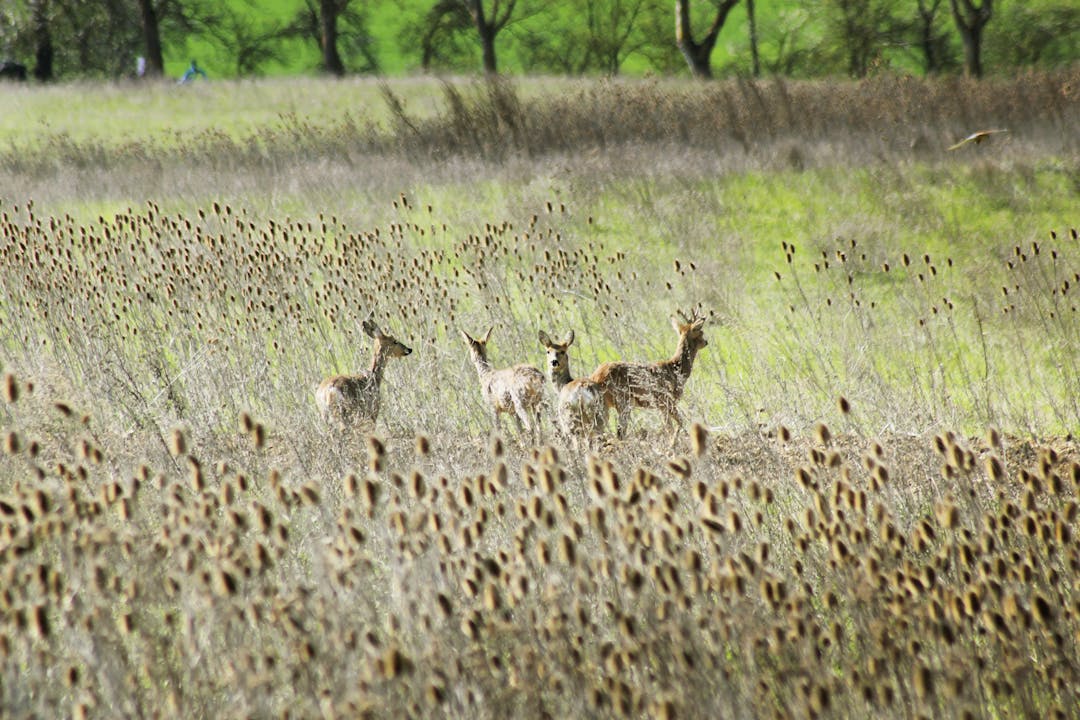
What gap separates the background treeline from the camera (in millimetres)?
28516

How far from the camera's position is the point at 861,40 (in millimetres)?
28891

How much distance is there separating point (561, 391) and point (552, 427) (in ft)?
0.83

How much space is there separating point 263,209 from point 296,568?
28.3 ft

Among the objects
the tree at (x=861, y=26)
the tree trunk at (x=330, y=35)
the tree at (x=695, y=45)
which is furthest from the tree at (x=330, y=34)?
the tree at (x=861, y=26)

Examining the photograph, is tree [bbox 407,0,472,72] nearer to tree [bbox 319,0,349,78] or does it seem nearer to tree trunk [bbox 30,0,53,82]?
tree [bbox 319,0,349,78]

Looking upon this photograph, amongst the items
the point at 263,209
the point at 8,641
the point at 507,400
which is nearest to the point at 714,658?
the point at 8,641

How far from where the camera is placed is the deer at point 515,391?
609 centimetres

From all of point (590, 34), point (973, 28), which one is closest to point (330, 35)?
point (590, 34)

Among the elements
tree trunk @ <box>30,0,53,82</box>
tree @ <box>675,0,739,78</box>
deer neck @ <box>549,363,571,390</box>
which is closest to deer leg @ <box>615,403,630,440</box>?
deer neck @ <box>549,363,571,390</box>

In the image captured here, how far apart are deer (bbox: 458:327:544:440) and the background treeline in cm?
1744

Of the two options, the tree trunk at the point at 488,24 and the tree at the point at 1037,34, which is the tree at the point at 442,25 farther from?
the tree at the point at 1037,34

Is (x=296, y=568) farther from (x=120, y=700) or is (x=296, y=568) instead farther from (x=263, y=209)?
(x=263, y=209)

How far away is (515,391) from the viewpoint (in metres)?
6.20

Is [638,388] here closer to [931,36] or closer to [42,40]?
[931,36]
